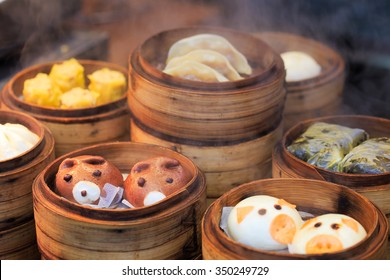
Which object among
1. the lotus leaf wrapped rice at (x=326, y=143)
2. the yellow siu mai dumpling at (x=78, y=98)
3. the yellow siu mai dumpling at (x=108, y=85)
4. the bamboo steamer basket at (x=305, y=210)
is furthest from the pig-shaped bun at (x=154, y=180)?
the yellow siu mai dumpling at (x=108, y=85)

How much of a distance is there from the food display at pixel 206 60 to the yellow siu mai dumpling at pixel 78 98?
1.78ft

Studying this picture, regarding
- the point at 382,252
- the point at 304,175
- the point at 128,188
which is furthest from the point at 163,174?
the point at 382,252

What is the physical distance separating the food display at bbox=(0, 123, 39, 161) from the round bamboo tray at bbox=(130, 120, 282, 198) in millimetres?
596

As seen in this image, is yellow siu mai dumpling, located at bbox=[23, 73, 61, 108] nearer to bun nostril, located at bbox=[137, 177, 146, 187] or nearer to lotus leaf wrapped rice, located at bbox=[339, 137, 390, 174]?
bun nostril, located at bbox=[137, 177, 146, 187]

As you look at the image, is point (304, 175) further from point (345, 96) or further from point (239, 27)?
point (239, 27)

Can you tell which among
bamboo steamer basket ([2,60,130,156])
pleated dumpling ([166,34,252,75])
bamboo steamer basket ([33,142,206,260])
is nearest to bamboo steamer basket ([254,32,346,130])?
pleated dumpling ([166,34,252,75])

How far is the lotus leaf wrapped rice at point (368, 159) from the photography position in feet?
9.61

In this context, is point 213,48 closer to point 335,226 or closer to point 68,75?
point 68,75

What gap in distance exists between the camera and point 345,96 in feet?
15.3

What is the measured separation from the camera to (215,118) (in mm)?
3182

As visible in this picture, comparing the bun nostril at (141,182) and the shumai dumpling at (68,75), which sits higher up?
the bun nostril at (141,182)

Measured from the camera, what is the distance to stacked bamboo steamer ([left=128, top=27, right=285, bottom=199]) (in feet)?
10.3

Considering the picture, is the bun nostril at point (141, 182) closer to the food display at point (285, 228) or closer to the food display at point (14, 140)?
the food display at point (285, 228)
